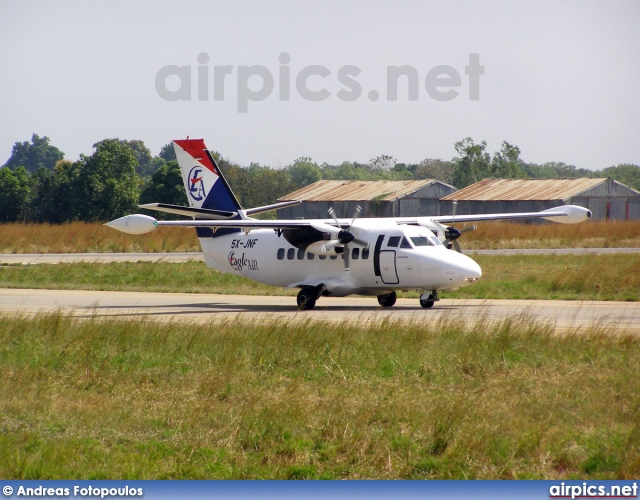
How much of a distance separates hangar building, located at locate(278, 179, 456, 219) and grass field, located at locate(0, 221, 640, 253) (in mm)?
16259

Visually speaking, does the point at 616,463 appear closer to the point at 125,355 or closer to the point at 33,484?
the point at 33,484

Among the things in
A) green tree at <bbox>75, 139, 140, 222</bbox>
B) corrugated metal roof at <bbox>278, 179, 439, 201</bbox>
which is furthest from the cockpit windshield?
green tree at <bbox>75, 139, 140, 222</bbox>

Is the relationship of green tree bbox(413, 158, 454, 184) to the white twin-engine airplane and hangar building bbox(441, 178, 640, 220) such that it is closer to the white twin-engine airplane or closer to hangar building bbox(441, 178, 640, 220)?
hangar building bbox(441, 178, 640, 220)

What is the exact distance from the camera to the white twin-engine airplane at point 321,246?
25492 mm

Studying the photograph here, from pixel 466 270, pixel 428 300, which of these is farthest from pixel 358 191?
pixel 466 270

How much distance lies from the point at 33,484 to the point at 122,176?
73.8 metres

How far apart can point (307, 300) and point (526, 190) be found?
2137 inches

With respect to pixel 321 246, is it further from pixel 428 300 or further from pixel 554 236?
pixel 554 236

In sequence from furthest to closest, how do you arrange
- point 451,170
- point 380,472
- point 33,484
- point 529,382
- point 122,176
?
point 451,170 < point 122,176 < point 529,382 < point 380,472 < point 33,484

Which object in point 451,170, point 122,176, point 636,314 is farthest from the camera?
point 451,170

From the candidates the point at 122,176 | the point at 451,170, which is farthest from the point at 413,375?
the point at 451,170

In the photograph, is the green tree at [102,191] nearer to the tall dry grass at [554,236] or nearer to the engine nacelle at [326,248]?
the tall dry grass at [554,236]

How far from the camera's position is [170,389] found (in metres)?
14.1

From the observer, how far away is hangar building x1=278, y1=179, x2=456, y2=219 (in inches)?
3095
